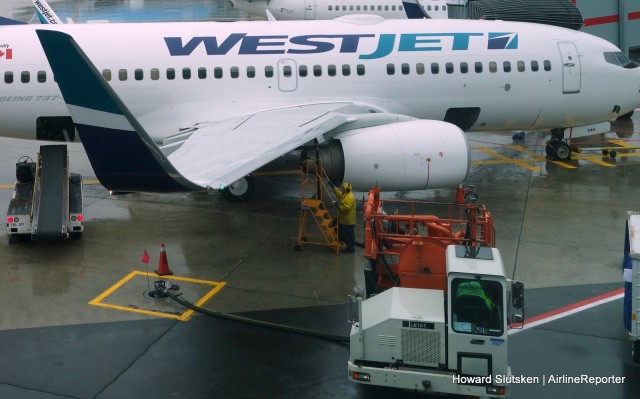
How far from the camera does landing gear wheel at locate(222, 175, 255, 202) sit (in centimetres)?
2036

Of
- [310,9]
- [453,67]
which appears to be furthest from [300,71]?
[310,9]

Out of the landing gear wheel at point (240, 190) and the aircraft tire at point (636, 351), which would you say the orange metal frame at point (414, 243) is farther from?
the landing gear wheel at point (240, 190)

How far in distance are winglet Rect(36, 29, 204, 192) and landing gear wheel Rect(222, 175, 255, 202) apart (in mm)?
8056

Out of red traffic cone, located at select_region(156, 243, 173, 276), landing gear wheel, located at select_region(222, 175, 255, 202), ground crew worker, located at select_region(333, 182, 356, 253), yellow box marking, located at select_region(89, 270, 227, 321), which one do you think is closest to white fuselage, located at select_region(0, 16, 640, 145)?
landing gear wheel, located at select_region(222, 175, 255, 202)

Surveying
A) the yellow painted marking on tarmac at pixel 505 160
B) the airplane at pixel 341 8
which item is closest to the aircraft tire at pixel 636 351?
the yellow painted marking on tarmac at pixel 505 160

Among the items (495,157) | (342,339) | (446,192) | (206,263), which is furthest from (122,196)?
(495,157)

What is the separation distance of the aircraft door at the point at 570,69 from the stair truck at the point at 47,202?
44.1 ft

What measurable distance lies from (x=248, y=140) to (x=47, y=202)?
499 centimetres

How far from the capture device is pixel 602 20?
3262cm

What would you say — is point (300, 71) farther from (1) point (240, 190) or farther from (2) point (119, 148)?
(2) point (119, 148)

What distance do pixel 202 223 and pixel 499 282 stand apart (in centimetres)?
1001

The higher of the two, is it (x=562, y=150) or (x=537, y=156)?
(x=562, y=150)

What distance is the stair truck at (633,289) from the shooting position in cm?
1161

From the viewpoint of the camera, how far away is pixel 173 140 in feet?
60.2
